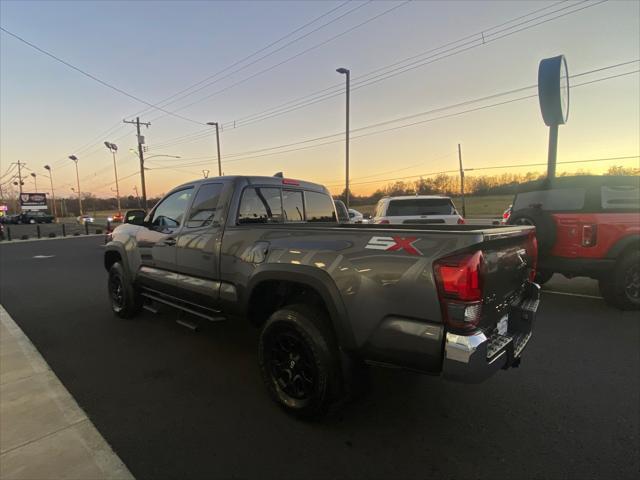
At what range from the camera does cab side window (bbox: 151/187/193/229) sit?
4414 mm

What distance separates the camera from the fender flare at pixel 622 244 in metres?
5.40

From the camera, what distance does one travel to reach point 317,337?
8.73ft

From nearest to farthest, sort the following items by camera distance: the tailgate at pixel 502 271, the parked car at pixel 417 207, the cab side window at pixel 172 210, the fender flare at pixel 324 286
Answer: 1. the tailgate at pixel 502 271
2. the fender flare at pixel 324 286
3. the cab side window at pixel 172 210
4. the parked car at pixel 417 207

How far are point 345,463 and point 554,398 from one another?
78.7 inches

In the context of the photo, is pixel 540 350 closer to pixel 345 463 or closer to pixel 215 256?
pixel 345 463

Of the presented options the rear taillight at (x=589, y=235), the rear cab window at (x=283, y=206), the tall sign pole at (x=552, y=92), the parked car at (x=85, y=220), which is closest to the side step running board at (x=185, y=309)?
the rear cab window at (x=283, y=206)

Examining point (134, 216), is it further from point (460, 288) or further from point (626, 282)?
point (626, 282)

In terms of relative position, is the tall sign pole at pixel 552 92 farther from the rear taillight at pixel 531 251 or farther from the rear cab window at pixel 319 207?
the rear taillight at pixel 531 251

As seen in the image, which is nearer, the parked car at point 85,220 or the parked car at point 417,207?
the parked car at point 417,207

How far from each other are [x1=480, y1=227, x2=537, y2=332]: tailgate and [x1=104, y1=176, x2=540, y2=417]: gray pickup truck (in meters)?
0.01

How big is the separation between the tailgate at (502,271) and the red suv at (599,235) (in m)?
3.31

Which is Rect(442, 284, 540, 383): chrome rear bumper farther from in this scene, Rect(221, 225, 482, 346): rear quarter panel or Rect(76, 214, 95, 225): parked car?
Rect(76, 214, 95, 225): parked car

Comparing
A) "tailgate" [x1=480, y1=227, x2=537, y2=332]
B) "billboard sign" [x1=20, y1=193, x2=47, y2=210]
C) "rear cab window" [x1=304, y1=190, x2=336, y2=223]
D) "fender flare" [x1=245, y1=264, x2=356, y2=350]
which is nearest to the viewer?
"tailgate" [x1=480, y1=227, x2=537, y2=332]

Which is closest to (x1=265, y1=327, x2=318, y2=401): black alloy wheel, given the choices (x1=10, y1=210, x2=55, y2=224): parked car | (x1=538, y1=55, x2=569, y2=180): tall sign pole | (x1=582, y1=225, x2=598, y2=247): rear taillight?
(x1=582, y1=225, x2=598, y2=247): rear taillight
